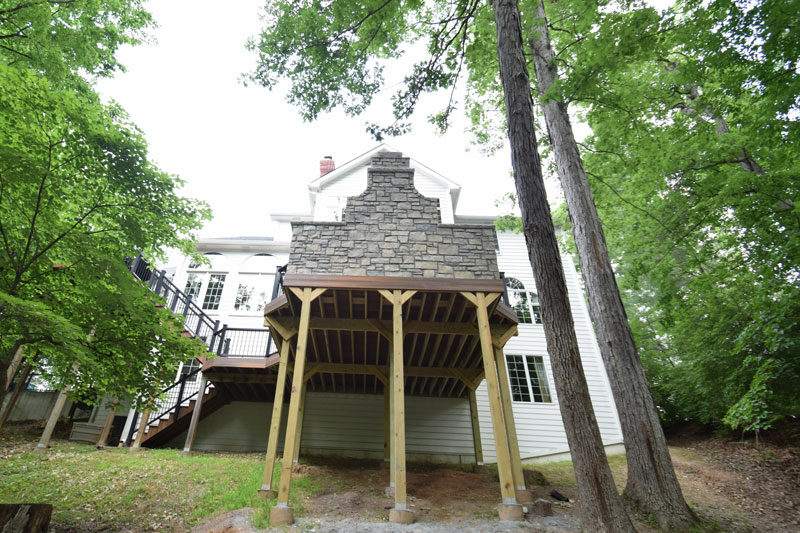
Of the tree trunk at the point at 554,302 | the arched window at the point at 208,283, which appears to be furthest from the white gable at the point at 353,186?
the tree trunk at the point at 554,302

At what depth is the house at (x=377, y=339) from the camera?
268 inches

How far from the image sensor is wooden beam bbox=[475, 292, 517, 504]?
5.34m

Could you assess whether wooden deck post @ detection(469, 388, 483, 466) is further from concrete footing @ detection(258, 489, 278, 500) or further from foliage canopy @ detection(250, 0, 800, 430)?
concrete footing @ detection(258, 489, 278, 500)

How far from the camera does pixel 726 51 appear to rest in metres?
5.39

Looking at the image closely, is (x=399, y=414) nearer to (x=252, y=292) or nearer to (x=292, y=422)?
(x=292, y=422)

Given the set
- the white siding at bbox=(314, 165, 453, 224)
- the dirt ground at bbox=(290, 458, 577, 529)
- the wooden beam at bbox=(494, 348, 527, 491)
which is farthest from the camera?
the white siding at bbox=(314, 165, 453, 224)

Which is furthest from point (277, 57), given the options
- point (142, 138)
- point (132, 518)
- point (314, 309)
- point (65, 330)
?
point (132, 518)

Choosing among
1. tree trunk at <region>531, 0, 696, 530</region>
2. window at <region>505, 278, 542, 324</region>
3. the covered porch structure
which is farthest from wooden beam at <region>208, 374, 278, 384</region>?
tree trunk at <region>531, 0, 696, 530</region>

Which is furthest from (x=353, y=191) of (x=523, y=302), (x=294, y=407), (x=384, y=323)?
(x=294, y=407)

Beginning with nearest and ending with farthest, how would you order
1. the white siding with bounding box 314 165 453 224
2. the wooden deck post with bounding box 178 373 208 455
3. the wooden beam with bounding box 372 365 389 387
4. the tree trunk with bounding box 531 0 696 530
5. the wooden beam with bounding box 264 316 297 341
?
1. the tree trunk with bounding box 531 0 696 530
2. the wooden beam with bounding box 264 316 297 341
3. the wooden beam with bounding box 372 365 389 387
4. the wooden deck post with bounding box 178 373 208 455
5. the white siding with bounding box 314 165 453 224

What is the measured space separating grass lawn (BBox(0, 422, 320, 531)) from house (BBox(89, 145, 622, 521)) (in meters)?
0.97

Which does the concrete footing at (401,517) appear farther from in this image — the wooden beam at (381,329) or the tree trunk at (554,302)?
the wooden beam at (381,329)

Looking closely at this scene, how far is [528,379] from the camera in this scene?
38.9 ft

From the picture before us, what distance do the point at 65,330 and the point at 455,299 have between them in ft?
19.1
